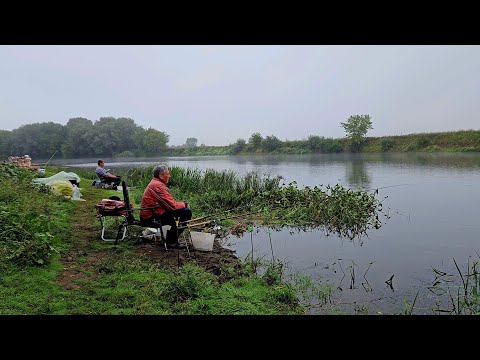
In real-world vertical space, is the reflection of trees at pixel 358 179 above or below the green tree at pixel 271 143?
below

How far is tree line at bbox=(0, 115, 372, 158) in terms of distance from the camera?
172 ft

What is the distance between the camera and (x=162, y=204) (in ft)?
19.5

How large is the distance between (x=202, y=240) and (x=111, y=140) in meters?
59.4

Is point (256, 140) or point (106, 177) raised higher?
point (256, 140)

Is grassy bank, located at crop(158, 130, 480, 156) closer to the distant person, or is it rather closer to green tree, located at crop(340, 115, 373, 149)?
green tree, located at crop(340, 115, 373, 149)

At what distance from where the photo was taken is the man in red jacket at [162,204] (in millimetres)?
5930

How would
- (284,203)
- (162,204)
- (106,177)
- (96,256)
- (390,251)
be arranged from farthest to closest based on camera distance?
(106,177), (284,203), (390,251), (162,204), (96,256)

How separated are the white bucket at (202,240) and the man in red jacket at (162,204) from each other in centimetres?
48

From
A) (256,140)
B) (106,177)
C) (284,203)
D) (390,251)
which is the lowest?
(390,251)

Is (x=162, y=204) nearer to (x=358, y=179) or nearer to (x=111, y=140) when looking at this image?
(x=358, y=179)

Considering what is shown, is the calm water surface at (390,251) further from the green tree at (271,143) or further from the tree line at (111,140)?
the green tree at (271,143)

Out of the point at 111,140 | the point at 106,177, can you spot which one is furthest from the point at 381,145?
the point at 106,177

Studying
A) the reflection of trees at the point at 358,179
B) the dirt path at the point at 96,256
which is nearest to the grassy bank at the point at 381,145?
the reflection of trees at the point at 358,179

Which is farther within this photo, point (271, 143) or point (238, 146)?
point (238, 146)
